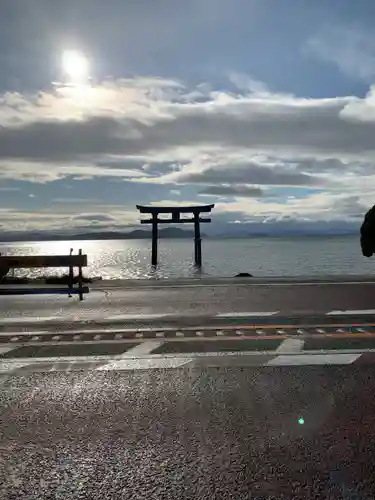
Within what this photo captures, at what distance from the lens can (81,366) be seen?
6.18m

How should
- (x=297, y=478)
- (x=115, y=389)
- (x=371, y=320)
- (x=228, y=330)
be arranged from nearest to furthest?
(x=297, y=478) → (x=115, y=389) → (x=228, y=330) → (x=371, y=320)

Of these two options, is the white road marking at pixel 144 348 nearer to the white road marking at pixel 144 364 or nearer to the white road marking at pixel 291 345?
the white road marking at pixel 144 364

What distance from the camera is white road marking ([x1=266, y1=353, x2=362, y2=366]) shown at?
616 cm

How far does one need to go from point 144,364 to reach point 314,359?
6.99ft

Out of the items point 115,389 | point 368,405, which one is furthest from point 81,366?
point 368,405

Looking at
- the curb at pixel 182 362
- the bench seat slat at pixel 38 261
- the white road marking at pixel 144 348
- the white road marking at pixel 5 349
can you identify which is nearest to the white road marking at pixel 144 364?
the curb at pixel 182 362

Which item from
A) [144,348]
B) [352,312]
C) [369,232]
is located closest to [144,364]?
[144,348]

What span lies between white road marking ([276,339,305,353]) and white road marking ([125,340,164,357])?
1733mm

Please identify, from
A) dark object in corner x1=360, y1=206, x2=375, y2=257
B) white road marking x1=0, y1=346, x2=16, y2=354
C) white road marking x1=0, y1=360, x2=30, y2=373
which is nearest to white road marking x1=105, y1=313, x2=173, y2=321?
white road marking x1=0, y1=346, x2=16, y2=354

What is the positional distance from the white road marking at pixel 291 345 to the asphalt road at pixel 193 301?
101 inches

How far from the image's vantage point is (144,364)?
245 inches

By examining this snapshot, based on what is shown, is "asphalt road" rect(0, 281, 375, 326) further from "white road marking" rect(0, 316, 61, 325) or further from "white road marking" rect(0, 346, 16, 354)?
"white road marking" rect(0, 346, 16, 354)

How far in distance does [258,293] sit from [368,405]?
349 inches

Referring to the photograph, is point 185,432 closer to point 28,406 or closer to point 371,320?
point 28,406
